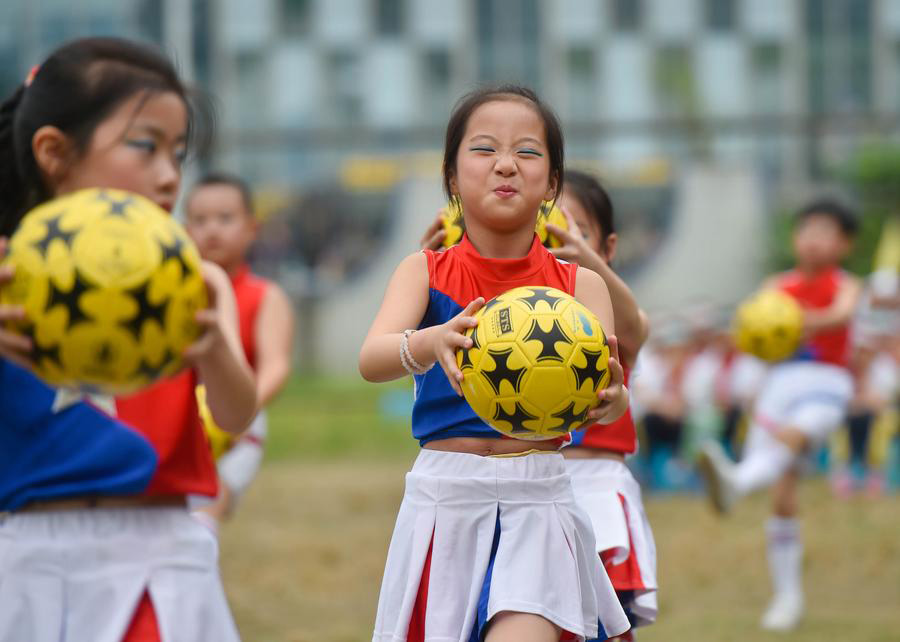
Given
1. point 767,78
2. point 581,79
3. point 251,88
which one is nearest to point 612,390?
point 581,79

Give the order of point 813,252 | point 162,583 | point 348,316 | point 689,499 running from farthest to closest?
1. point 348,316
2. point 689,499
3. point 813,252
4. point 162,583

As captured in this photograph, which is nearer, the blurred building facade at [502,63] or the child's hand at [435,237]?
the child's hand at [435,237]

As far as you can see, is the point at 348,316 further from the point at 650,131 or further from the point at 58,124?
the point at 58,124

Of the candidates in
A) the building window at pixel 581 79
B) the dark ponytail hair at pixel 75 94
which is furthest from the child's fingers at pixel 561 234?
the building window at pixel 581 79

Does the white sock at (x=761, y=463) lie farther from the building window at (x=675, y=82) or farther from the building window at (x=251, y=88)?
the building window at (x=251, y=88)

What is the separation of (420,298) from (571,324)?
1.90ft

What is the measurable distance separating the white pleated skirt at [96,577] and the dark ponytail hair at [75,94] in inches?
28.8

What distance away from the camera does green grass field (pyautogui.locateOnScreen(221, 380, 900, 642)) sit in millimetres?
7281

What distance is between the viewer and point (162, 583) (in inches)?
117

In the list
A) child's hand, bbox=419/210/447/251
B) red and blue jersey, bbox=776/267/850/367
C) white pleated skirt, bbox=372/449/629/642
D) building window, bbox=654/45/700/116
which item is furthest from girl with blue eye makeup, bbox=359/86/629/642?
building window, bbox=654/45/700/116

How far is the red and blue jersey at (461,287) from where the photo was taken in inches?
138

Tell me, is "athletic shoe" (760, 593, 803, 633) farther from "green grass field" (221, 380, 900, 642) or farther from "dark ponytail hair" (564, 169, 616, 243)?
"dark ponytail hair" (564, 169, 616, 243)

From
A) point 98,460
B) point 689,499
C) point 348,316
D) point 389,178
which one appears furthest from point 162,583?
point 389,178

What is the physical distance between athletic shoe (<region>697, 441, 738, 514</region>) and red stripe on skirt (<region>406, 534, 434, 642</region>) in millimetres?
4535
